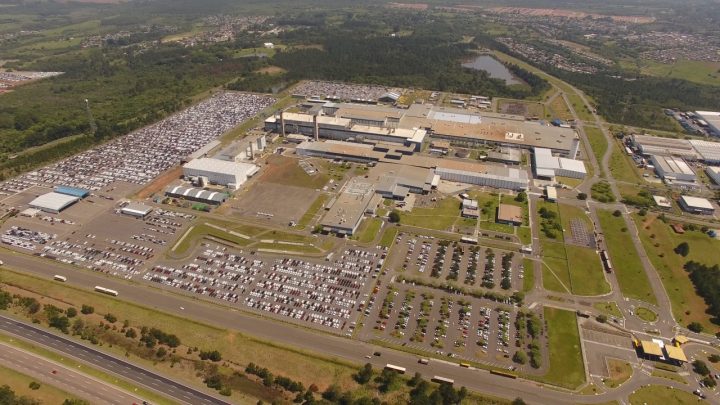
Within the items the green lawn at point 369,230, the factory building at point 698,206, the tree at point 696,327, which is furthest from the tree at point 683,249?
the green lawn at point 369,230

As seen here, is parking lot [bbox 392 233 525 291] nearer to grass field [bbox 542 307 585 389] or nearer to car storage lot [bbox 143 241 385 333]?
car storage lot [bbox 143 241 385 333]

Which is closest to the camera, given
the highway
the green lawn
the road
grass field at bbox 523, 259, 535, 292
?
the road

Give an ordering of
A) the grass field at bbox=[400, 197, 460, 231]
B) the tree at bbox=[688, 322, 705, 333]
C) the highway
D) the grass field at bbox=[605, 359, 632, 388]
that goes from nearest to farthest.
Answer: the highway, the grass field at bbox=[605, 359, 632, 388], the tree at bbox=[688, 322, 705, 333], the grass field at bbox=[400, 197, 460, 231]

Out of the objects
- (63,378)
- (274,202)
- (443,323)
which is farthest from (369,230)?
(63,378)

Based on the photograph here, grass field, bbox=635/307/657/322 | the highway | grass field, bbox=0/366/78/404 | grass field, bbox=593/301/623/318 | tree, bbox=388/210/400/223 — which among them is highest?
tree, bbox=388/210/400/223

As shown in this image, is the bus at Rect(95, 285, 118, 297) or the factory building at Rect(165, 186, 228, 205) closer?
the bus at Rect(95, 285, 118, 297)

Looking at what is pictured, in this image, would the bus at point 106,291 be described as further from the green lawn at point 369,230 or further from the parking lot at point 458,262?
the parking lot at point 458,262

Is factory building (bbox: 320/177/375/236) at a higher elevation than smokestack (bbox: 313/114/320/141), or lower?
lower

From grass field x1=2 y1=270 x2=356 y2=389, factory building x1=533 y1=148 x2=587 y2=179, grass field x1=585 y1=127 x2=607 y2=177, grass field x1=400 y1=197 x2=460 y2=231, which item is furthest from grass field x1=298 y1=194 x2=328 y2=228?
grass field x1=585 y1=127 x2=607 y2=177
